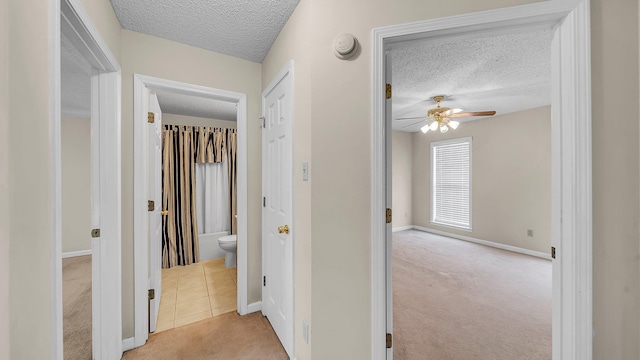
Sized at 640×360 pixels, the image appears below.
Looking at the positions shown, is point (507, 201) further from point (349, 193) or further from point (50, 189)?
point (50, 189)

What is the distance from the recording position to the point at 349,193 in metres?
1.31

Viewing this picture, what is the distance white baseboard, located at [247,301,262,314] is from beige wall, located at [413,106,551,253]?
14.4 ft

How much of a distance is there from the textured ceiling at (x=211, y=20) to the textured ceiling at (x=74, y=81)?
626 mm

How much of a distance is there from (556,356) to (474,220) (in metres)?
4.12

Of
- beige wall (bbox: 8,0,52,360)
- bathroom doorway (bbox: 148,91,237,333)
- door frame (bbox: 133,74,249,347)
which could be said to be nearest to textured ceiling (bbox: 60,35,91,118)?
door frame (bbox: 133,74,249,347)

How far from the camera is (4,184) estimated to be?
0.65 m

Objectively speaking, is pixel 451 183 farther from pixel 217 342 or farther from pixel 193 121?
pixel 193 121

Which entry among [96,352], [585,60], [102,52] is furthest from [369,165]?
[96,352]

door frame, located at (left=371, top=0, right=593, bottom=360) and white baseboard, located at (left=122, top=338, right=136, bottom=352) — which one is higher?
door frame, located at (left=371, top=0, right=593, bottom=360)

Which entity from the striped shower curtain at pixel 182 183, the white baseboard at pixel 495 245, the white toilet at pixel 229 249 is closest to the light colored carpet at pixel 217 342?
the white toilet at pixel 229 249

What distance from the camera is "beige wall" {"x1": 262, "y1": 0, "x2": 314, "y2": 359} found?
1404mm

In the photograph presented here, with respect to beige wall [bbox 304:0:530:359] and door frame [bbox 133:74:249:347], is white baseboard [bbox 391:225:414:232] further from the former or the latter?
door frame [bbox 133:74:249:347]

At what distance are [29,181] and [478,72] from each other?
136 inches

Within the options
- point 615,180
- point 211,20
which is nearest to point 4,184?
point 211,20
